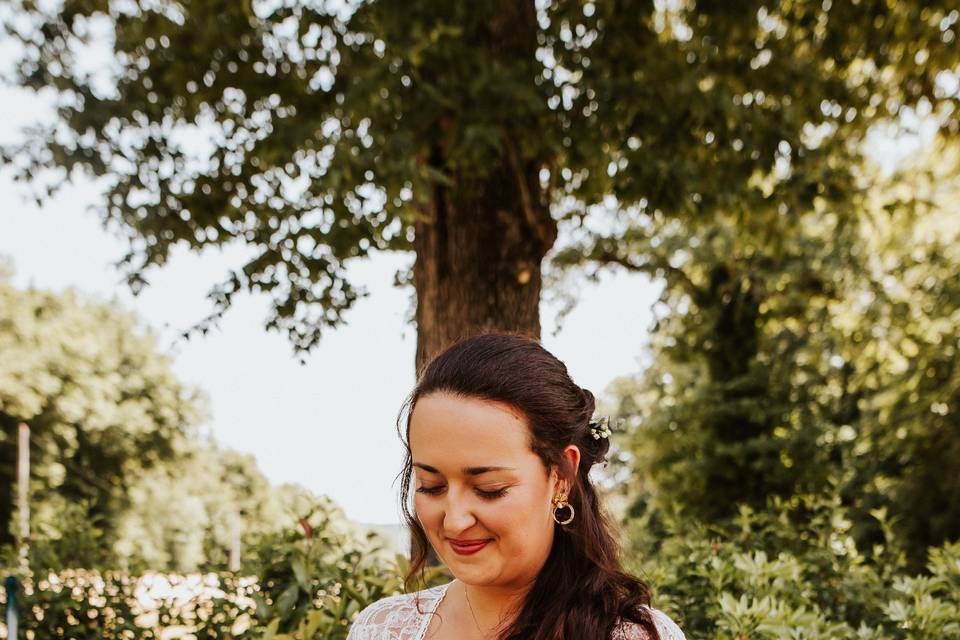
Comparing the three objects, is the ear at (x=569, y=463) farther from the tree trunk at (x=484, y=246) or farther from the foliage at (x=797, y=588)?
the tree trunk at (x=484, y=246)

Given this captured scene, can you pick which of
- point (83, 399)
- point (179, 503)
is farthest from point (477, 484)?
point (179, 503)

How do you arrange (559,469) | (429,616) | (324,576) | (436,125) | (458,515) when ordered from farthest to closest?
(436,125)
(324,576)
(429,616)
(559,469)
(458,515)

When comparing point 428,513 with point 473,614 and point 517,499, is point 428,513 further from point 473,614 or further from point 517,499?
point 473,614

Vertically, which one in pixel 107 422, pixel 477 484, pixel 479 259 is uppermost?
pixel 107 422

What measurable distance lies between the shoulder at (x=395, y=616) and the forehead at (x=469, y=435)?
1.77ft

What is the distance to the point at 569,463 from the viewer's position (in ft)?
6.47

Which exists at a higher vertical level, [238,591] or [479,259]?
[479,259]

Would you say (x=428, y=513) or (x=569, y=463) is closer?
(x=428, y=513)

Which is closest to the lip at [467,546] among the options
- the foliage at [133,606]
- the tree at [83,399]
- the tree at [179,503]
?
the foliage at [133,606]

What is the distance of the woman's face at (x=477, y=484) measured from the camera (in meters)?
1.81

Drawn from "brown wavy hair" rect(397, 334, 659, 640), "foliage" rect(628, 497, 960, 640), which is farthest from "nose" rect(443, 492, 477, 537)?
"foliage" rect(628, 497, 960, 640)

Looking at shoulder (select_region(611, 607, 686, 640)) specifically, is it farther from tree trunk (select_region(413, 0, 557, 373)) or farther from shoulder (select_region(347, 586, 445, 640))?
tree trunk (select_region(413, 0, 557, 373))

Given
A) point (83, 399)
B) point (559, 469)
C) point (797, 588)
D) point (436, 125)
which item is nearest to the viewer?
point (559, 469)

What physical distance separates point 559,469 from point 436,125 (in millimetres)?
3658
